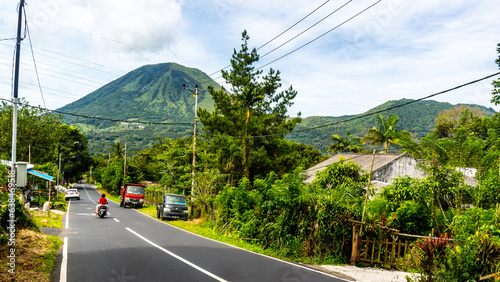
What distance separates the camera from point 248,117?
34469 millimetres

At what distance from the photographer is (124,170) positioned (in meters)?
52.5

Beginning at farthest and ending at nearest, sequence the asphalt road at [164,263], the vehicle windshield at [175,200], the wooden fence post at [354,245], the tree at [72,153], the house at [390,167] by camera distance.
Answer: the tree at [72,153], the house at [390,167], the vehicle windshield at [175,200], the wooden fence post at [354,245], the asphalt road at [164,263]

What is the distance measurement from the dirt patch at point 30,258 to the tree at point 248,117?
827 inches

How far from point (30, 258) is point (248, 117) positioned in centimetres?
2643

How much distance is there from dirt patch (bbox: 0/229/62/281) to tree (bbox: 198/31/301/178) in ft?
68.9

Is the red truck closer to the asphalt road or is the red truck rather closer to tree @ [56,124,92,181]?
the asphalt road

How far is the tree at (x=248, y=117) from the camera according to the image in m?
33.2

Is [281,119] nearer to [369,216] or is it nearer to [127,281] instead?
[369,216]

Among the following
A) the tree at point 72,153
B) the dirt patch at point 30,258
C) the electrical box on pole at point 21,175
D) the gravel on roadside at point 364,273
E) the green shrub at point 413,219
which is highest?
the electrical box on pole at point 21,175

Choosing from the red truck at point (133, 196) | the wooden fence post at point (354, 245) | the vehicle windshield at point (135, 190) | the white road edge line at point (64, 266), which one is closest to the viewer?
the white road edge line at point (64, 266)

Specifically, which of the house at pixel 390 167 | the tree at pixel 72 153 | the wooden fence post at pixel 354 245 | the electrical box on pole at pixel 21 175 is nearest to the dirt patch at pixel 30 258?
the electrical box on pole at pixel 21 175

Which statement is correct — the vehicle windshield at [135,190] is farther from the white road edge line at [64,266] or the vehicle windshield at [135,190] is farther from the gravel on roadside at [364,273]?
the gravel on roadside at [364,273]

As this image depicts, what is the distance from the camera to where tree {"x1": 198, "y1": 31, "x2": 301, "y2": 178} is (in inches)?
1308

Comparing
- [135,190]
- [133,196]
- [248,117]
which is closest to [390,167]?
[248,117]
